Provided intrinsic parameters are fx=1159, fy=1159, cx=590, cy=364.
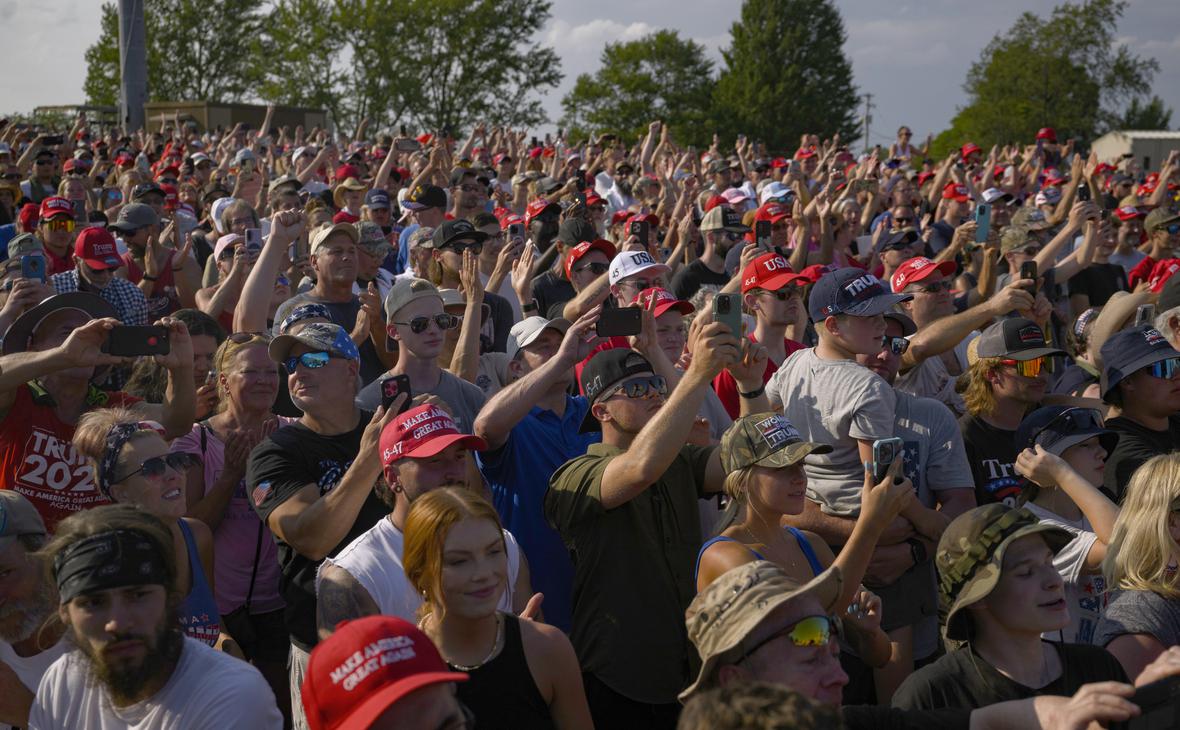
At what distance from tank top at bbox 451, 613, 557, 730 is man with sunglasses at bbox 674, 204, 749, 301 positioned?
5.55 meters

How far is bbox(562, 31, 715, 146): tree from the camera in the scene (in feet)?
244

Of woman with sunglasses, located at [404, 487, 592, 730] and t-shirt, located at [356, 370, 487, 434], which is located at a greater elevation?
t-shirt, located at [356, 370, 487, 434]

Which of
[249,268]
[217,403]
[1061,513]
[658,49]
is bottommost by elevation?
[1061,513]

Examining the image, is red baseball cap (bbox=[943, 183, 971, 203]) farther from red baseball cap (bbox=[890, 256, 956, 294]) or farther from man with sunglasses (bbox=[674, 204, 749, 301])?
red baseball cap (bbox=[890, 256, 956, 294])

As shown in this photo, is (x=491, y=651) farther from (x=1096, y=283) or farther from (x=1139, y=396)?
(x=1096, y=283)

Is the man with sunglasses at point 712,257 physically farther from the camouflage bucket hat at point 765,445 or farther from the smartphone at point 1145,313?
the camouflage bucket hat at point 765,445

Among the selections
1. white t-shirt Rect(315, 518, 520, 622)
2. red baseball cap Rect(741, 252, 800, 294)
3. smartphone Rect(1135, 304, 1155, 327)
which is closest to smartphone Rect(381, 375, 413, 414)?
white t-shirt Rect(315, 518, 520, 622)

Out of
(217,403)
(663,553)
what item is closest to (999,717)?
(663,553)

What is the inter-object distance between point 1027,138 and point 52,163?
2189 inches

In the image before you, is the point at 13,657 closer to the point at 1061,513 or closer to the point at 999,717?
the point at 999,717

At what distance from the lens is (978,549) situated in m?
3.26

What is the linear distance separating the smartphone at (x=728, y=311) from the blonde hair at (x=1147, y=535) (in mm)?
1510

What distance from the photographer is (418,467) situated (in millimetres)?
3812

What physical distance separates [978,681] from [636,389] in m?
1.66
